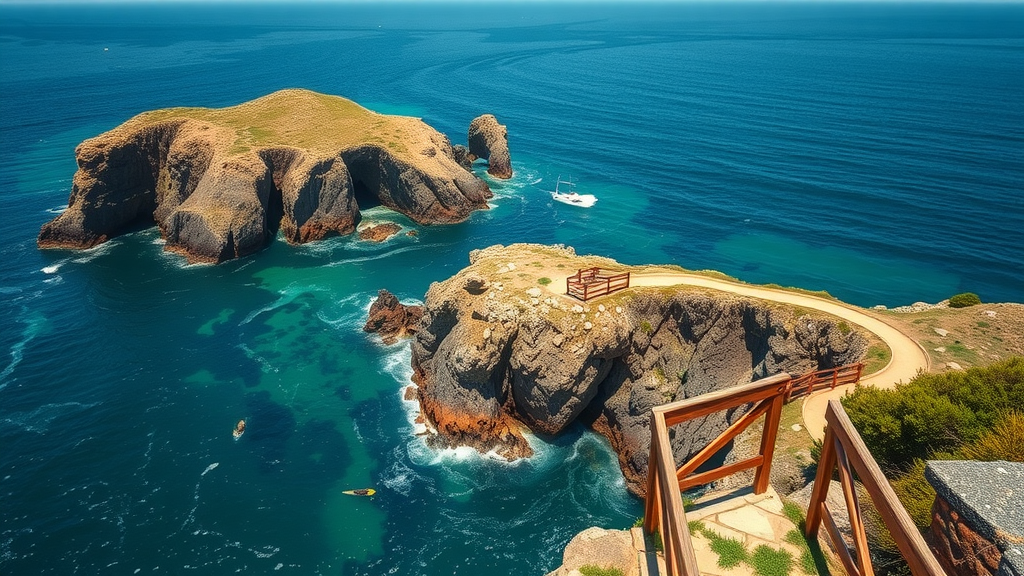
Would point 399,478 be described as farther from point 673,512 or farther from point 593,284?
point 673,512

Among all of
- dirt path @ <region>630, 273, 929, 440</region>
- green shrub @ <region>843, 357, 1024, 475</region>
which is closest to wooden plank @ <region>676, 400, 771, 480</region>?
green shrub @ <region>843, 357, 1024, 475</region>

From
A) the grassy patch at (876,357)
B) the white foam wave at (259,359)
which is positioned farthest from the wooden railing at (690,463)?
the white foam wave at (259,359)

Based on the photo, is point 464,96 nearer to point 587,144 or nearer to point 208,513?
point 587,144

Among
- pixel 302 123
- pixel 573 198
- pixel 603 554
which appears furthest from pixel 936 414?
pixel 302 123

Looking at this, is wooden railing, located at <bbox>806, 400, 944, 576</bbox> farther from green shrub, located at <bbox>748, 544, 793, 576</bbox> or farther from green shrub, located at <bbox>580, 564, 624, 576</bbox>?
green shrub, located at <bbox>580, 564, 624, 576</bbox>

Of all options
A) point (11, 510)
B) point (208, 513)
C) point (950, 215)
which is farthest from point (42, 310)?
point (950, 215)

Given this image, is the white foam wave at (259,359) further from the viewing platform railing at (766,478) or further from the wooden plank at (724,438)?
the wooden plank at (724,438)
